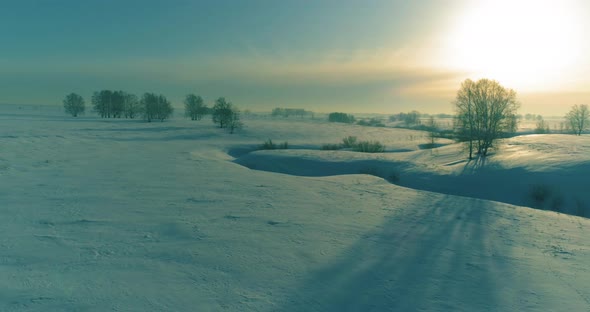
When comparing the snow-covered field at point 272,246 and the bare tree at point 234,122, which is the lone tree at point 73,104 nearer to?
the bare tree at point 234,122

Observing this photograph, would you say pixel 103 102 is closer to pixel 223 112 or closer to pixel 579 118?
pixel 223 112

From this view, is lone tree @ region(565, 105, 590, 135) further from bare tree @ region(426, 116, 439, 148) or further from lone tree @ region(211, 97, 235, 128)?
lone tree @ region(211, 97, 235, 128)

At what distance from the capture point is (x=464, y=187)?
1962cm

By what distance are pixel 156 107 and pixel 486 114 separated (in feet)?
247

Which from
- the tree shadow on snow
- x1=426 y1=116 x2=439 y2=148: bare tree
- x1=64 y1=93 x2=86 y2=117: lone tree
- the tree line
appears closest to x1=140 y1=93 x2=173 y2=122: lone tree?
the tree line

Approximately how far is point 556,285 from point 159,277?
7.71 metres

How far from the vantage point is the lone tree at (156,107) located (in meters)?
78.9

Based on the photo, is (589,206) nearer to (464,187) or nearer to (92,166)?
(464,187)

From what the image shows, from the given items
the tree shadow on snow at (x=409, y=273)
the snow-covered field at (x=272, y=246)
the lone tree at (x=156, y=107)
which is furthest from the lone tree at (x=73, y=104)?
the tree shadow on snow at (x=409, y=273)

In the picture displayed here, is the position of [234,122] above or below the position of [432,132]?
above

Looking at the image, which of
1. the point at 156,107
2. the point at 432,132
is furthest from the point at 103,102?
the point at 432,132

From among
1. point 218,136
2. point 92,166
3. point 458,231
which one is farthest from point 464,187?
point 218,136

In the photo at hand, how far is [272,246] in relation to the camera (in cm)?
764

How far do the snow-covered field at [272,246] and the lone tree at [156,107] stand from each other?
221 feet
